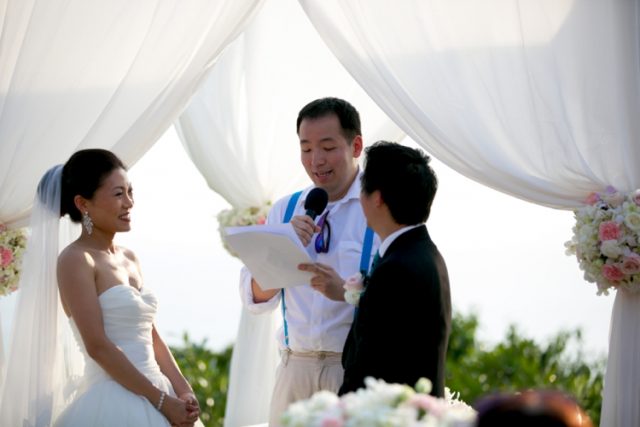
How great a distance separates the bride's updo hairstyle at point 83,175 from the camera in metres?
3.58

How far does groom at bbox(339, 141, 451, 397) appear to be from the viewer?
284cm

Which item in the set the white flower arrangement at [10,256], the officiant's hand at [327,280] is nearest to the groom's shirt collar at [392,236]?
the officiant's hand at [327,280]

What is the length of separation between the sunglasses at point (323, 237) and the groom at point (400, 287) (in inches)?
25.6

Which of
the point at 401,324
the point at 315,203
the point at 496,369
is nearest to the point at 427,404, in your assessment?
the point at 401,324

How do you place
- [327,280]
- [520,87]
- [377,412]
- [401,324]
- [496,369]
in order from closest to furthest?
[377,412] < [401,324] < [327,280] < [520,87] < [496,369]

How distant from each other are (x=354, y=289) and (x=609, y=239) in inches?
49.8

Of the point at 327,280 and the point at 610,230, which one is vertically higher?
the point at 610,230

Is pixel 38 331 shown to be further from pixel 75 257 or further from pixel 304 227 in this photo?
pixel 304 227

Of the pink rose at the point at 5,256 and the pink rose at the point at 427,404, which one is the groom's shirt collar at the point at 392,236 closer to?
the pink rose at the point at 427,404

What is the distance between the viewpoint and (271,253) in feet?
11.1

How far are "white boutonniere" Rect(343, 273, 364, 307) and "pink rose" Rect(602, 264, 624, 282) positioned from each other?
1.26 m

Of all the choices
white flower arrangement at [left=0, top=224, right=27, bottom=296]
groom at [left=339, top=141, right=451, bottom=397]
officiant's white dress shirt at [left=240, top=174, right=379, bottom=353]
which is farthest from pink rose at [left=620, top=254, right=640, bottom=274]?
white flower arrangement at [left=0, top=224, right=27, bottom=296]

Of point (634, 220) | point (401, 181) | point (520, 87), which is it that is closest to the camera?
point (401, 181)

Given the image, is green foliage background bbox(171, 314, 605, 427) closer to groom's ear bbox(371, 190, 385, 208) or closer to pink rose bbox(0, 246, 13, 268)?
pink rose bbox(0, 246, 13, 268)
